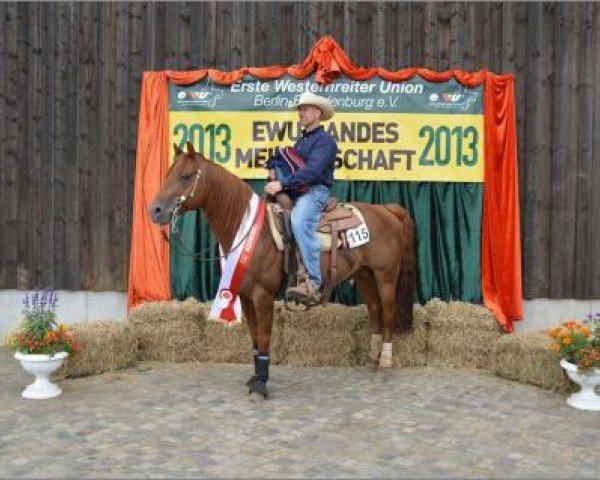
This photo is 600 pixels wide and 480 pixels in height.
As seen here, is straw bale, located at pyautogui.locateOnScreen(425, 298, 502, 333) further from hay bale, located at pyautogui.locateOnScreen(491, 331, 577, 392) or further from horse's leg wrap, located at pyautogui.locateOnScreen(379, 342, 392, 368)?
horse's leg wrap, located at pyautogui.locateOnScreen(379, 342, 392, 368)

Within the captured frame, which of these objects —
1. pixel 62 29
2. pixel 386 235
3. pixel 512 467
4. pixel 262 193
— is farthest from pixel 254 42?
pixel 512 467

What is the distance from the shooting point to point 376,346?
721 centimetres

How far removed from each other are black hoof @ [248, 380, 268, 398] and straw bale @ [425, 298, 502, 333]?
2.16 metres

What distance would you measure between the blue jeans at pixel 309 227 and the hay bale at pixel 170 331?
1723 mm

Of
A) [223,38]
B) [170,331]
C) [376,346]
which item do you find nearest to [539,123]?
[376,346]

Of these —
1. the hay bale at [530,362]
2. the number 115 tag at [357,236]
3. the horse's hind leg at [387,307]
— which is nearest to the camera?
the hay bale at [530,362]

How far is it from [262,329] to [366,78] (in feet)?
10.8

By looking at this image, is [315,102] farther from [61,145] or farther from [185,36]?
[61,145]

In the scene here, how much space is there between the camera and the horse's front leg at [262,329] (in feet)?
20.5

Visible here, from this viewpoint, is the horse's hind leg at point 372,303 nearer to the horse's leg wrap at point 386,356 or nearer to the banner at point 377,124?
the horse's leg wrap at point 386,356

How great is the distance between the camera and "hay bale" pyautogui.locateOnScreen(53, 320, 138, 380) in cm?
688

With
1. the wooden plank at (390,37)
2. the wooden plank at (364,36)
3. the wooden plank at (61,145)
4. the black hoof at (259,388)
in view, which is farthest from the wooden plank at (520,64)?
the wooden plank at (61,145)

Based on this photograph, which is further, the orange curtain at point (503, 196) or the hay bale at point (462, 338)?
the orange curtain at point (503, 196)

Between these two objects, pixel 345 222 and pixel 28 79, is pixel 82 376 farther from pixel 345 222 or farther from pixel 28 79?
pixel 28 79
